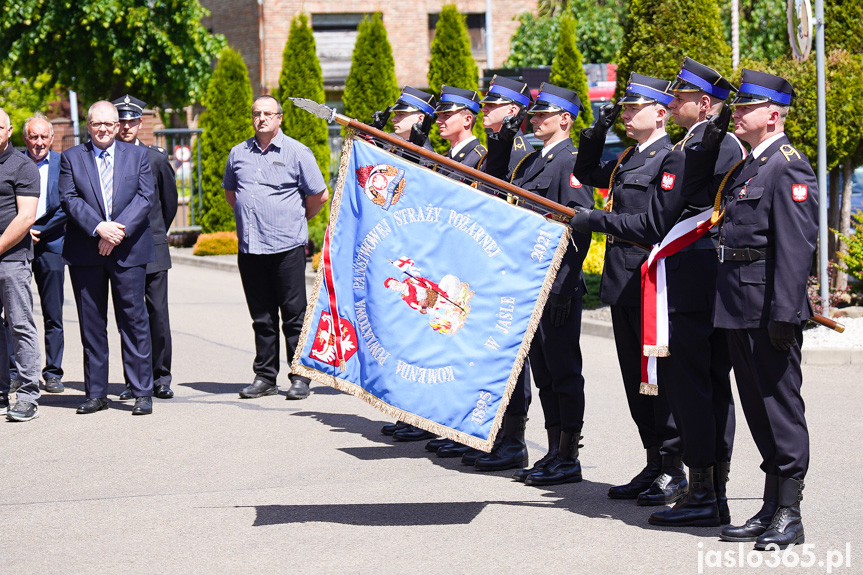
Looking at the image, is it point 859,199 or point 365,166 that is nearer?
point 365,166

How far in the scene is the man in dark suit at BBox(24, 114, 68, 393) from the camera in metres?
9.08

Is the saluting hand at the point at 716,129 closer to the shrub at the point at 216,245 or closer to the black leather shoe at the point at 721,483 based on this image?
the black leather shoe at the point at 721,483

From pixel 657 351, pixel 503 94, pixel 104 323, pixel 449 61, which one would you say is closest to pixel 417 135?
pixel 503 94

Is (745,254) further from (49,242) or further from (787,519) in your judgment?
(49,242)

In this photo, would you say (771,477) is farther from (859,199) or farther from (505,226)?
(859,199)

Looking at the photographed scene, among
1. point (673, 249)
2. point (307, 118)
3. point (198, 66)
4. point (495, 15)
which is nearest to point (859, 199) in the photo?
point (307, 118)

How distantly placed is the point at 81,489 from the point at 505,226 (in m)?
2.71

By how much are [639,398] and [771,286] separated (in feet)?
4.15

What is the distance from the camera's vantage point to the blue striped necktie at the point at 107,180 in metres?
8.18

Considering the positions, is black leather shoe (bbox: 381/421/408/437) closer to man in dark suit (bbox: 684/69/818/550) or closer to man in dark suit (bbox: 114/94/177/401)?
man in dark suit (bbox: 114/94/177/401)

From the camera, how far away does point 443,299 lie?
569 cm

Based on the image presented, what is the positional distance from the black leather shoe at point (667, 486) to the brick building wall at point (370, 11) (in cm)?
3030

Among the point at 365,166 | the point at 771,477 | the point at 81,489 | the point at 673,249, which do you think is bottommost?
the point at 81,489

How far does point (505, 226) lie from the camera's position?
18.6 feet
